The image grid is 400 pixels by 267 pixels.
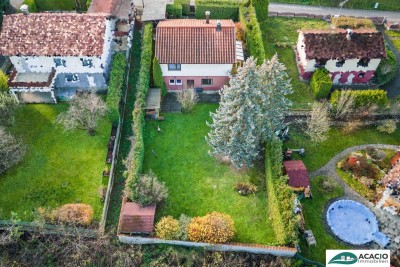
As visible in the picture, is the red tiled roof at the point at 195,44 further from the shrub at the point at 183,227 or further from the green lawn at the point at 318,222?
the shrub at the point at 183,227

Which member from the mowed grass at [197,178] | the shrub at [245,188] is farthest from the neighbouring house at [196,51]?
the shrub at [245,188]

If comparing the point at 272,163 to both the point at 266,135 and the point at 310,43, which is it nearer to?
the point at 266,135

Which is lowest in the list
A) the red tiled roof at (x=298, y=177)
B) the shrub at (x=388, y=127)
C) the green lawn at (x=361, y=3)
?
the red tiled roof at (x=298, y=177)

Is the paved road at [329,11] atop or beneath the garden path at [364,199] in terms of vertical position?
atop

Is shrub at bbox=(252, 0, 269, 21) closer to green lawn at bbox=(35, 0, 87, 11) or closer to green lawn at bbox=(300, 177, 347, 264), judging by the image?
green lawn at bbox=(35, 0, 87, 11)

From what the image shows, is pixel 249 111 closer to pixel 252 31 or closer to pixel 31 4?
pixel 252 31

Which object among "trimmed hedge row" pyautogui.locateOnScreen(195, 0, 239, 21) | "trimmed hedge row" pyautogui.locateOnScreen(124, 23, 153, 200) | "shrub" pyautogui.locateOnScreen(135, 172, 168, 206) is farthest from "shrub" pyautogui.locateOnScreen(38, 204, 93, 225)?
"trimmed hedge row" pyautogui.locateOnScreen(195, 0, 239, 21)
